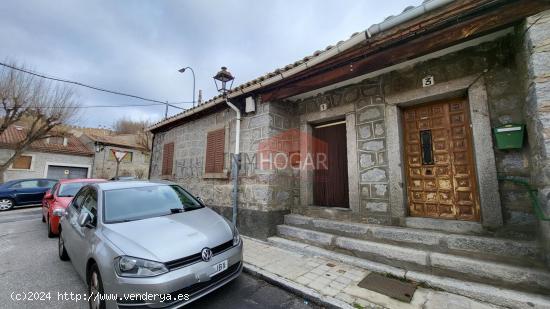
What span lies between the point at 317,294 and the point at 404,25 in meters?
3.68

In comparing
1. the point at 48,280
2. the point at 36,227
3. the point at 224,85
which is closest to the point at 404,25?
the point at 224,85

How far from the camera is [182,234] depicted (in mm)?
2566

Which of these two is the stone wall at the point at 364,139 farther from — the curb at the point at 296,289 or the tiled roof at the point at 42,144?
the tiled roof at the point at 42,144

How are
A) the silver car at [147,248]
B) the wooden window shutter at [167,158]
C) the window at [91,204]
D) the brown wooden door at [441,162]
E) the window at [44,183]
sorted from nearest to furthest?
the silver car at [147,248], the window at [91,204], the brown wooden door at [441,162], the wooden window shutter at [167,158], the window at [44,183]

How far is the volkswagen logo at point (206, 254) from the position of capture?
2.45 m

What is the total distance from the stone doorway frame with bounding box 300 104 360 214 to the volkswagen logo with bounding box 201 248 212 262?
284cm

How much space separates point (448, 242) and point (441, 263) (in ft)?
1.10

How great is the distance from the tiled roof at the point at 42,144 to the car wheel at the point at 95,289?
60.5 feet

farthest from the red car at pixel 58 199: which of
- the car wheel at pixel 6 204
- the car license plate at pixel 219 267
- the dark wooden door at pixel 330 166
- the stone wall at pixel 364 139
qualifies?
the car wheel at pixel 6 204

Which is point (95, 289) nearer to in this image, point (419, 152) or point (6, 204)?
point (419, 152)

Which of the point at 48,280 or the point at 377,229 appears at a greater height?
the point at 377,229

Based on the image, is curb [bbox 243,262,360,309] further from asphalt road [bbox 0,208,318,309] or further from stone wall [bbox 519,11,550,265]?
stone wall [bbox 519,11,550,265]

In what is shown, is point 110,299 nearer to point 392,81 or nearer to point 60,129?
point 392,81

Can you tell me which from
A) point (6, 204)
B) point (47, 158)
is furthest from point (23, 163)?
point (6, 204)
